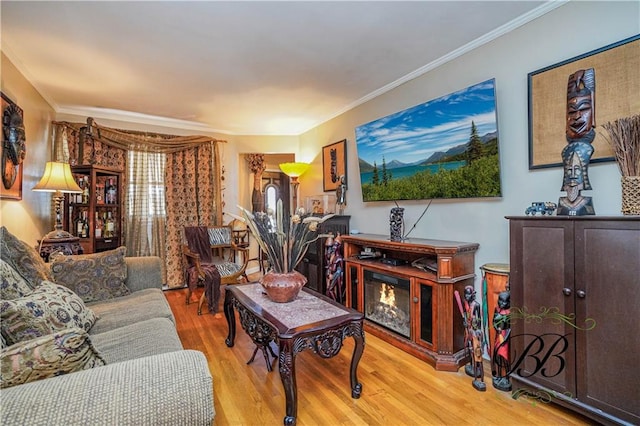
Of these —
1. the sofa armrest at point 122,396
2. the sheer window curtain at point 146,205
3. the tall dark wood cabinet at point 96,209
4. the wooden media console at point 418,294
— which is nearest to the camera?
the sofa armrest at point 122,396

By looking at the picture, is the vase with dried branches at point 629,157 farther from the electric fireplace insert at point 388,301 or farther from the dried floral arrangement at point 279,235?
the dried floral arrangement at point 279,235

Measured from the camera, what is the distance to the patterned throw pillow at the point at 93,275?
2424mm

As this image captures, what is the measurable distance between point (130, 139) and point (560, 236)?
4911 mm

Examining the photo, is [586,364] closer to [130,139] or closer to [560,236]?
[560,236]

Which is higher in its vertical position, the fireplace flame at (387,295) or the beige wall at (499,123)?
the beige wall at (499,123)

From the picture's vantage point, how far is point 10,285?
158 centimetres

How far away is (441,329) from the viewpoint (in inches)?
93.4

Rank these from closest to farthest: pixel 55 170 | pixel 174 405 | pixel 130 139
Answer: pixel 174 405 → pixel 55 170 → pixel 130 139

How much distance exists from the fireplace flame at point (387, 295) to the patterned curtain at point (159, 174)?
310 cm

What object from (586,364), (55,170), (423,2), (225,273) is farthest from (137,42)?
(586,364)

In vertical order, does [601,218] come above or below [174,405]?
above

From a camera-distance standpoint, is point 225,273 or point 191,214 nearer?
point 225,273

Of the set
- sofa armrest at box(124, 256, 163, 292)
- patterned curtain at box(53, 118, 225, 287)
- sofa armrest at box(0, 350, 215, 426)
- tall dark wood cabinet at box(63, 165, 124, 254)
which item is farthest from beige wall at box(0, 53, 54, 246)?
sofa armrest at box(0, 350, 215, 426)

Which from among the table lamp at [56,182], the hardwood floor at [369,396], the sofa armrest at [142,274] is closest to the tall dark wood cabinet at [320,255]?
the hardwood floor at [369,396]
